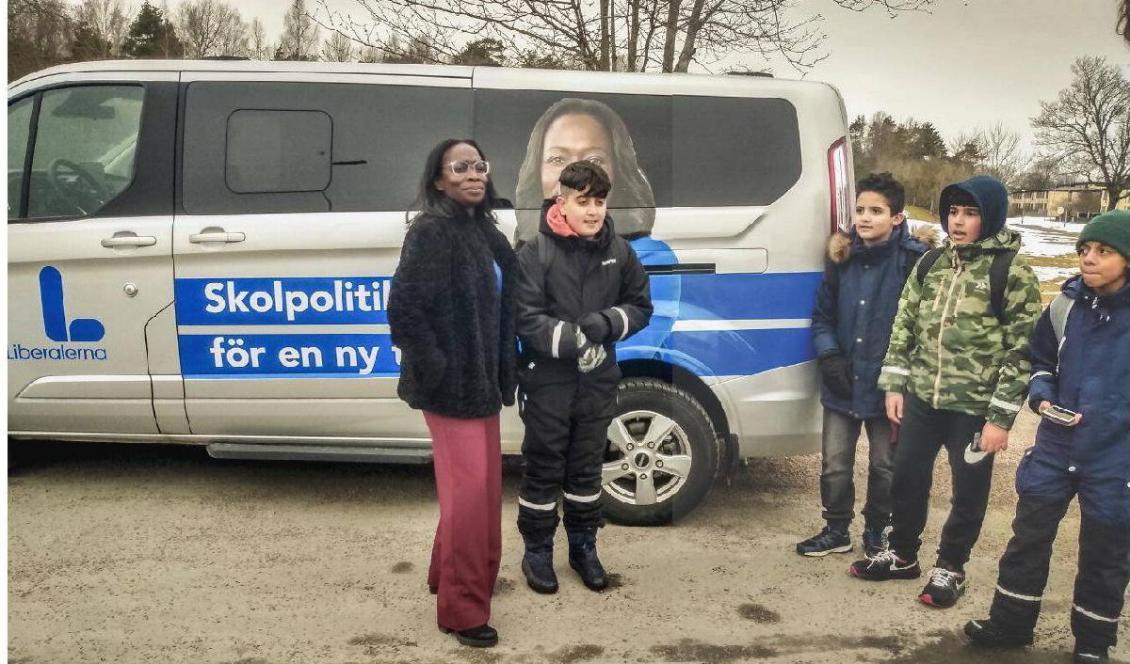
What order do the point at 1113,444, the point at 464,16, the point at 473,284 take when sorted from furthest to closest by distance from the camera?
1. the point at 464,16
2. the point at 473,284
3. the point at 1113,444

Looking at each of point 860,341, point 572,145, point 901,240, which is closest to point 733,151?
point 572,145

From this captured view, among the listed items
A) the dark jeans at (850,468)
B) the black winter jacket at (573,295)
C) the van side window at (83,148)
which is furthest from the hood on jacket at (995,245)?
the van side window at (83,148)

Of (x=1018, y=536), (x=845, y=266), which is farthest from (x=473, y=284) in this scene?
(x=1018, y=536)

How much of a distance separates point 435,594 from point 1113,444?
81.9 inches

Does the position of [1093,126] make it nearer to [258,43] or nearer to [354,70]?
[354,70]

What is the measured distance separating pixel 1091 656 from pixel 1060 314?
0.98 m

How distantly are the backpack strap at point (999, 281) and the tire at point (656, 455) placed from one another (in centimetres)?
119

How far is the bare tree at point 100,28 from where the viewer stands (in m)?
3.57

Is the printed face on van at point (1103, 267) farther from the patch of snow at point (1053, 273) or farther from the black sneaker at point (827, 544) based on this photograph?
the black sneaker at point (827, 544)

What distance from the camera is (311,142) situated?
358cm

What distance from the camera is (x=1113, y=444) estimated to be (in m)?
2.55

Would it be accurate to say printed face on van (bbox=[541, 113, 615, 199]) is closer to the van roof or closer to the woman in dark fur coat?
the van roof

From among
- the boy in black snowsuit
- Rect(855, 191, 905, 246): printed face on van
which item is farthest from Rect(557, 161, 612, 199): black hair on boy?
Rect(855, 191, 905, 246): printed face on van

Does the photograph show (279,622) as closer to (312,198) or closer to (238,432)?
(238,432)
